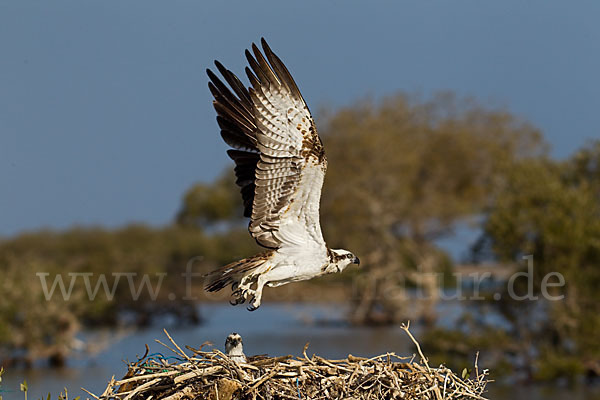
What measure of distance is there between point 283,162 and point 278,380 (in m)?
2.01

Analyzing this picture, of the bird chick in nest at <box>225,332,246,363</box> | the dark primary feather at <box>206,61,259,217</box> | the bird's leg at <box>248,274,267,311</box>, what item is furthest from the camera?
the dark primary feather at <box>206,61,259,217</box>

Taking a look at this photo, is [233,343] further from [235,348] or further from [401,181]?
[401,181]

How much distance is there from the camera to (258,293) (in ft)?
21.6

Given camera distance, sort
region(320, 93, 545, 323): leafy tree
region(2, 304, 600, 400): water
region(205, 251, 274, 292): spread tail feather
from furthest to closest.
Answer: region(320, 93, 545, 323): leafy tree → region(2, 304, 600, 400): water → region(205, 251, 274, 292): spread tail feather

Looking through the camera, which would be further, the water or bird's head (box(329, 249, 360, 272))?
the water

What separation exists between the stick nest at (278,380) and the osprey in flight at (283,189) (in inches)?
47.8

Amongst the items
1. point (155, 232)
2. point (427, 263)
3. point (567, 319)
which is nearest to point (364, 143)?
point (427, 263)

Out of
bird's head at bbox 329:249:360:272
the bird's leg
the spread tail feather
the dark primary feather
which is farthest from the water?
bird's head at bbox 329:249:360:272

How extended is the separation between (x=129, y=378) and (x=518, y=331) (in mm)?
14980

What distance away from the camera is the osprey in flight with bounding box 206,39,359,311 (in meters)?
6.77

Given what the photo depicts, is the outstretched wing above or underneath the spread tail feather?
above

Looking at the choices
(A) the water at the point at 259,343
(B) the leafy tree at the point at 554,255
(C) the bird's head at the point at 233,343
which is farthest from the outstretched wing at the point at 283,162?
(B) the leafy tree at the point at 554,255

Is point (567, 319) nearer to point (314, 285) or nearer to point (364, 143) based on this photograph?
point (364, 143)

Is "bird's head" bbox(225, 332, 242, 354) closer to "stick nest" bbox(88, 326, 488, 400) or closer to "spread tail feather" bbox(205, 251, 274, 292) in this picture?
"stick nest" bbox(88, 326, 488, 400)
